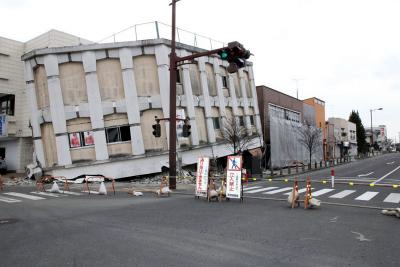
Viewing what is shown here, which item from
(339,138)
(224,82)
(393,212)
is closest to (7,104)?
(224,82)

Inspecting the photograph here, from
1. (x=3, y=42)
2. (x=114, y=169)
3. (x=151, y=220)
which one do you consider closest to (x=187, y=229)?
(x=151, y=220)

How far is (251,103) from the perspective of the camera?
39.6 m

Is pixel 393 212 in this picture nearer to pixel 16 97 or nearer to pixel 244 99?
pixel 244 99

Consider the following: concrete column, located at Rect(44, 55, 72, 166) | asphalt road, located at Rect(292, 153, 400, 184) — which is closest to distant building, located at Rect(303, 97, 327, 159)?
asphalt road, located at Rect(292, 153, 400, 184)

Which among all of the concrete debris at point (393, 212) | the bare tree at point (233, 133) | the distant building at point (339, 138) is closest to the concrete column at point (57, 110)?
the bare tree at point (233, 133)

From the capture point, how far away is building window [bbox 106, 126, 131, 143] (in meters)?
27.8

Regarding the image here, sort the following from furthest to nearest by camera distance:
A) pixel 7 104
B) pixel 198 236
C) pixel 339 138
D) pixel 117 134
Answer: pixel 339 138, pixel 7 104, pixel 117 134, pixel 198 236

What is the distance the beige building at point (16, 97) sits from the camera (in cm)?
3581

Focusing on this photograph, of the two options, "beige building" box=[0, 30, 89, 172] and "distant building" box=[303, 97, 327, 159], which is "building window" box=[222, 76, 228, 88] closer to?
"beige building" box=[0, 30, 89, 172]

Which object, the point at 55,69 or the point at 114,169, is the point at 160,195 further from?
the point at 55,69

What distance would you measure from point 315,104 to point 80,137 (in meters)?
49.2

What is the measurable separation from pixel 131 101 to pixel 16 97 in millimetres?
16354

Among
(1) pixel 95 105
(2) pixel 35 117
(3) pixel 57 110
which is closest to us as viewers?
(3) pixel 57 110

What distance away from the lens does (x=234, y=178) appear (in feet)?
48.7
